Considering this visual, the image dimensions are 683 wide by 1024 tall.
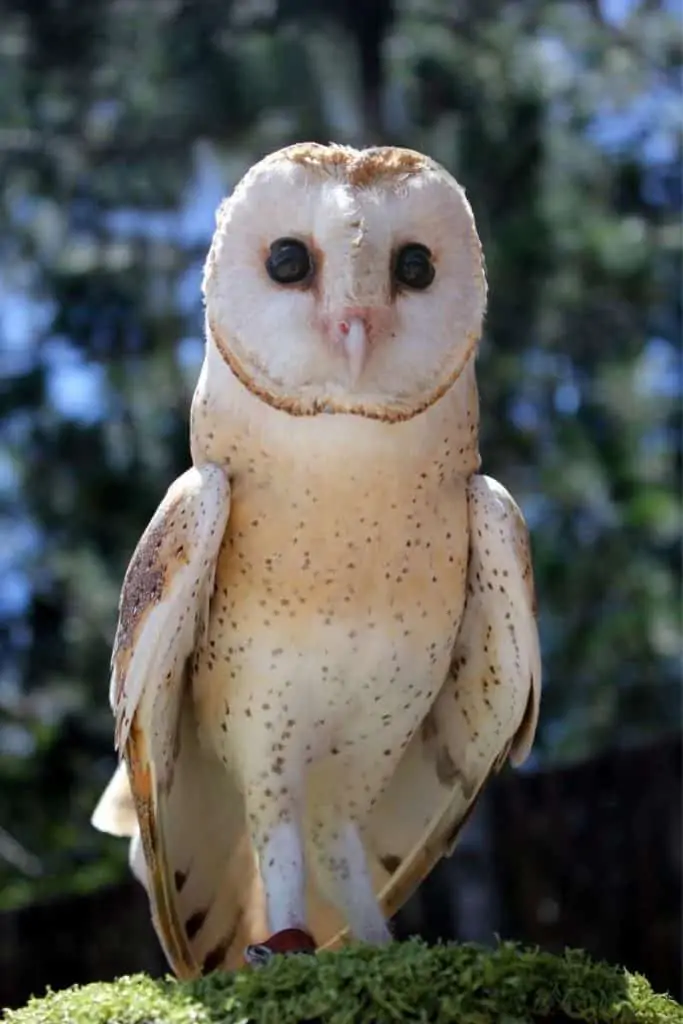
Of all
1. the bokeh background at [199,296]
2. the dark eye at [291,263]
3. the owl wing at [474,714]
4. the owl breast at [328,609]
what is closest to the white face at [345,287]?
the dark eye at [291,263]

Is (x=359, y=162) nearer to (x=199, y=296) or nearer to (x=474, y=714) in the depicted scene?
(x=474, y=714)

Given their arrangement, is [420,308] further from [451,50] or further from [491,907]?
[451,50]

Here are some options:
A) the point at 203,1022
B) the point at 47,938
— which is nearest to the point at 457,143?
the point at 47,938

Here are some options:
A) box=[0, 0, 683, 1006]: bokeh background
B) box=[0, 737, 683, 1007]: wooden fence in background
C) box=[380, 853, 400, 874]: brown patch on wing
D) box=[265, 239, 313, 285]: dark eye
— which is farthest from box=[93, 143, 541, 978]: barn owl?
box=[0, 0, 683, 1006]: bokeh background

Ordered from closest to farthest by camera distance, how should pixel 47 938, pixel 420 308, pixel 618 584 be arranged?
pixel 420 308 → pixel 47 938 → pixel 618 584

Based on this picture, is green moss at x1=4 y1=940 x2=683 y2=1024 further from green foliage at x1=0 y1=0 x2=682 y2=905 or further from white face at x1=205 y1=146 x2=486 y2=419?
green foliage at x1=0 y1=0 x2=682 y2=905

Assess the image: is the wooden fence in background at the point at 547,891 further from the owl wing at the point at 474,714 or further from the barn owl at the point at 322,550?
the barn owl at the point at 322,550

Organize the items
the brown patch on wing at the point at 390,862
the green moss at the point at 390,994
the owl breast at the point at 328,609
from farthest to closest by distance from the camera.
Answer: the brown patch on wing at the point at 390,862, the owl breast at the point at 328,609, the green moss at the point at 390,994
